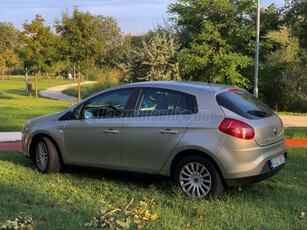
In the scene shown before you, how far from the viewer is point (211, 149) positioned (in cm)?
430

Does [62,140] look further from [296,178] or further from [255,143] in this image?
[296,178]

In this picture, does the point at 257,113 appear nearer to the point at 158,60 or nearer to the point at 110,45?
the point at 158,60

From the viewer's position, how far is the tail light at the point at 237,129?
13.9ft

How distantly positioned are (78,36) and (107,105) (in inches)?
599

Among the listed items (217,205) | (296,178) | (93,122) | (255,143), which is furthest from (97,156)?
(296,178)

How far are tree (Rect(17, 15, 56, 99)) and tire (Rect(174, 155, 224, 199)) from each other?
2138 centimetres

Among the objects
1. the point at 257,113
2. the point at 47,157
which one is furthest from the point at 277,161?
the point at 47,157

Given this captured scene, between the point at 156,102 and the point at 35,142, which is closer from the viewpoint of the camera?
the point at 156,102

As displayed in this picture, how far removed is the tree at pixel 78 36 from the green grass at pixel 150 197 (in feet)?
48.0

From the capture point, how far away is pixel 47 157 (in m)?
5.79

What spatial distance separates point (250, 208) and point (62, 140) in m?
3.15

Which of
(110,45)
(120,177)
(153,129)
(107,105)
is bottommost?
(120,177)

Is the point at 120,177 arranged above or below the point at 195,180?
below

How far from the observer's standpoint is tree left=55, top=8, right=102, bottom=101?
19.6 metres
